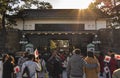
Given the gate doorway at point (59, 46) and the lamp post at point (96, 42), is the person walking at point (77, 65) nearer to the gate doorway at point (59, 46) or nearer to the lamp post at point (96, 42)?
the lamp post at point (96, 42)

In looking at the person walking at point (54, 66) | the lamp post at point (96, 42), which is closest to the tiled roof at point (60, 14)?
the lamp post at point (96, 42)

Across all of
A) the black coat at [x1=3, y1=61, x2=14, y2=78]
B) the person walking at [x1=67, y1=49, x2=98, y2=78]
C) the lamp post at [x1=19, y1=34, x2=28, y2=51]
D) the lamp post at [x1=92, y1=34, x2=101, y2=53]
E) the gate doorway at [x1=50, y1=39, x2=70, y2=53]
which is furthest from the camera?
the gate doorway at [x1=50, y1=39, x2=70, y2=53]

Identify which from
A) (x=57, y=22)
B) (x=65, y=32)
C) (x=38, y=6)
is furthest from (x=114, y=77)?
(x=38, y=6)

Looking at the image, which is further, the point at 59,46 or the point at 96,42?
the point at 59,46

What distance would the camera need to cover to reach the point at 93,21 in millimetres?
37969

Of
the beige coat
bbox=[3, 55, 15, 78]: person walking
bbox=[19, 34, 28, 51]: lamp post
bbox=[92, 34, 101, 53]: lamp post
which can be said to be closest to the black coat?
bbox=[3, 55, 15, 78]: person walking

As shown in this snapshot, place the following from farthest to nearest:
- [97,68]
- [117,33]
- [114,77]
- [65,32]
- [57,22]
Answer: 1. [57,22]
2. [65,32]
3. [117,33]
4. [97,68]
5. [114,77]

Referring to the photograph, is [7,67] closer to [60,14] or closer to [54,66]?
[54,66]

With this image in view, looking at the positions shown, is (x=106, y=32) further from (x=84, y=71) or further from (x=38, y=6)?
(x=84, y=71)

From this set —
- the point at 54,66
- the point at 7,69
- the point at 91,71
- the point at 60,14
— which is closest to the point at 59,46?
the point at 60,14

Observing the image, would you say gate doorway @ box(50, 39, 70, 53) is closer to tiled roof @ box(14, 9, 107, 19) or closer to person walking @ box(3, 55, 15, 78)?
tiled roof @ box(14, 9, 107, 19)

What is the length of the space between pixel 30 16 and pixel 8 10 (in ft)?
22.9

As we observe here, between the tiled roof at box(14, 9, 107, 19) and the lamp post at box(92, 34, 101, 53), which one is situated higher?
the tiled roof at box(14, 9, 107, 19)

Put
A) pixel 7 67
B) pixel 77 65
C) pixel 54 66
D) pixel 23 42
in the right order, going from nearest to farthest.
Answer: pixel 77 65
pixel 7 67
pixel 54 66
pixel 23 42
